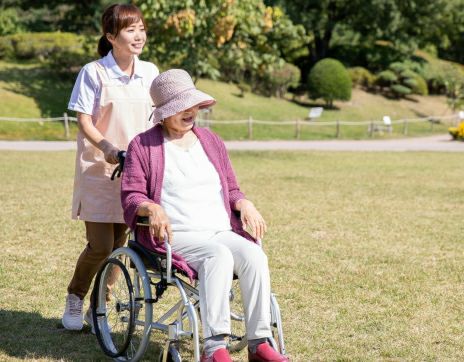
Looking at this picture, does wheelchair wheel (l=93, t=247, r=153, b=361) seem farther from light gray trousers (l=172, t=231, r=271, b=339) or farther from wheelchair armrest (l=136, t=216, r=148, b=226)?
light gray trousers (l=172, t=231, r=271, b=339)

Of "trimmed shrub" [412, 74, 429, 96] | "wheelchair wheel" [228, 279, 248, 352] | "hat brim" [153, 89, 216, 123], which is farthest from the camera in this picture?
"trimmed shrub" [412, 74, 429, 96]

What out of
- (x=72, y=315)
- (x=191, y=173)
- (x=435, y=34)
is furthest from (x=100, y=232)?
(x=435, y=34)

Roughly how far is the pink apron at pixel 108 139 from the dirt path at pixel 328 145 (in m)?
15.4

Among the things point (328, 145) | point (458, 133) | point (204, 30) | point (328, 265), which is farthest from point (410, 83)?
point (328, 265)

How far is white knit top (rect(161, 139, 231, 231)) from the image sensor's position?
13.4 ft

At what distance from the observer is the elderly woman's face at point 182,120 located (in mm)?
4117

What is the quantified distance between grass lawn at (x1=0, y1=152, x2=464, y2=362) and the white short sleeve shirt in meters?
1.31

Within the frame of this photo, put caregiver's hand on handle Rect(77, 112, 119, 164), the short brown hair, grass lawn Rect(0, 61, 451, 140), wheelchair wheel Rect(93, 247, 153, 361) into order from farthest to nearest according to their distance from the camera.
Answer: grass lawn Rect(0, 61, 451, 140) < the short brown hair < caregiver's hand on handle Rect(77, 112, 119, 164) < wheelchair wheel Rect(93, 247, 153, 361)

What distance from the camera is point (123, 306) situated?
424cm

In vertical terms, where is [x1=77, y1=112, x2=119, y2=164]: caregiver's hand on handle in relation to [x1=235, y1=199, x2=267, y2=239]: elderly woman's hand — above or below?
above

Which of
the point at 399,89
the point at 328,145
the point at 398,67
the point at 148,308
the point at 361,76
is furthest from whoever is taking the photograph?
the point at 398,67

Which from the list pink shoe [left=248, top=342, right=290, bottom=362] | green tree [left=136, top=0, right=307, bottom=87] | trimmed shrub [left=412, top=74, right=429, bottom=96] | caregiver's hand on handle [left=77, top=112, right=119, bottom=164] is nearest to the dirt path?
green tree [left=136, top=0, right=307, bottom=87]

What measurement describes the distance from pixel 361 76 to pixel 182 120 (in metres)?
34.9

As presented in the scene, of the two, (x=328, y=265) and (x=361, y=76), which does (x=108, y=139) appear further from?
(x=361, y=76)
